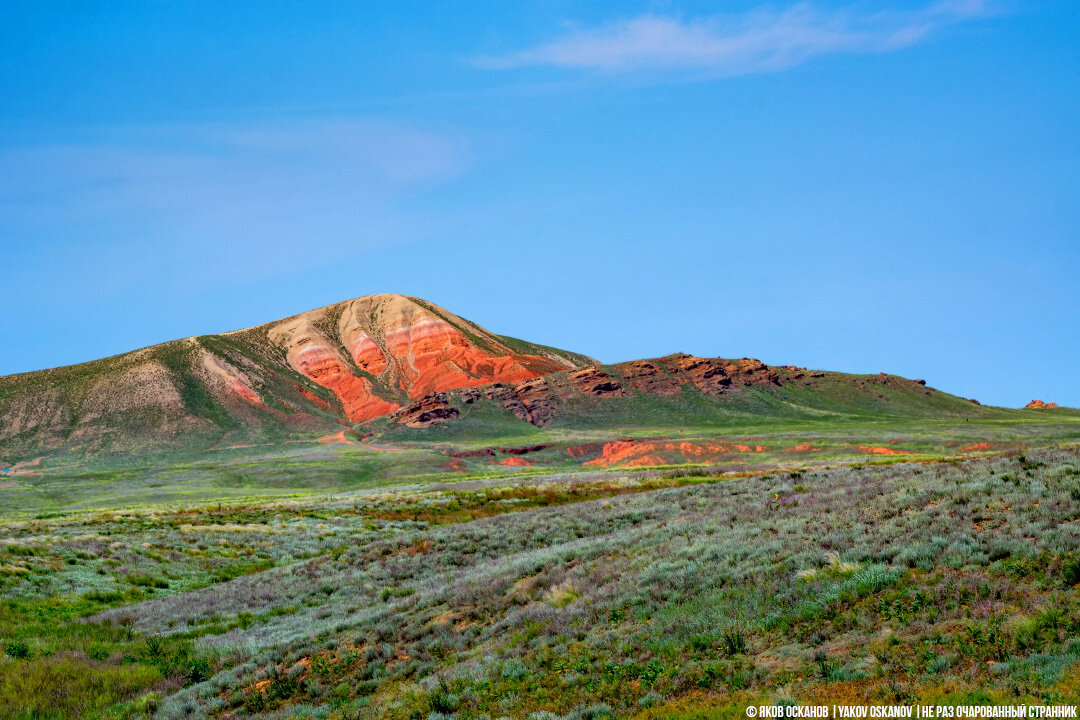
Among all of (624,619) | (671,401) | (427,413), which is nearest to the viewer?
(624,619)

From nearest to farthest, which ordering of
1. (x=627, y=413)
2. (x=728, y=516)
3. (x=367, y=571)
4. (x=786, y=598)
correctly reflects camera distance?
1. (x=786, y=598)
2. (x=728, y=516)
3. (x=367, y=571)
4. (x=627, y=413)

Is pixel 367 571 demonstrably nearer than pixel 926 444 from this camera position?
Yes

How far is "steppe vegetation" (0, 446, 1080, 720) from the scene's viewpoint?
10516 mm

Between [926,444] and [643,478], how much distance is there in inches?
1969

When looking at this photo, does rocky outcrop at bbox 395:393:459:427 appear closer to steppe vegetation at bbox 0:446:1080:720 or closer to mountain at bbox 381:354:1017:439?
mountain at bbox 381:354:1017:439

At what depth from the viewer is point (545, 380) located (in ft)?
636

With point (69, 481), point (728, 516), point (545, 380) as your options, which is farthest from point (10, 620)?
point (545, 380)

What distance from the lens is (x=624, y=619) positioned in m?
14.1

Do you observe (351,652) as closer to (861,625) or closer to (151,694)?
(151,694)

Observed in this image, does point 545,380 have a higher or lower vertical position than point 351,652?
higher

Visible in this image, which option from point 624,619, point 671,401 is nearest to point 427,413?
point 671,401

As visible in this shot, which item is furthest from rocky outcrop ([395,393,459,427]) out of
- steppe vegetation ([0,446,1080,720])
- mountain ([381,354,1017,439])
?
steppe vegetation ([0,446,1080,720])

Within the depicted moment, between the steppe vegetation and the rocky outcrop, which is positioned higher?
the rocky outcrop

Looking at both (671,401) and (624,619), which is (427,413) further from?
(624,619)
